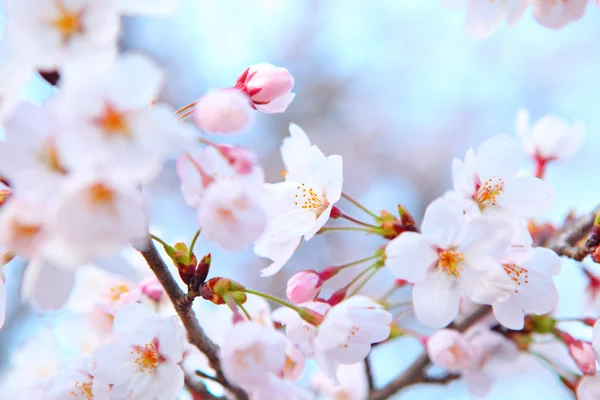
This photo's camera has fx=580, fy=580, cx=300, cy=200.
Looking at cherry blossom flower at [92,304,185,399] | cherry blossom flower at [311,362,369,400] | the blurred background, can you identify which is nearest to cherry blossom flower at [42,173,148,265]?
cherry blossom flower at [92,304,185,399]

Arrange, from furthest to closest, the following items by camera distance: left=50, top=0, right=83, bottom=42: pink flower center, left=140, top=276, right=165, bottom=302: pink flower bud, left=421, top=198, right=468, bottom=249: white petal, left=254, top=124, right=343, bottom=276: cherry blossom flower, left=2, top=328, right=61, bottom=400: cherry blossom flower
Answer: left=2, top=328, right=61, bottom=400: cherry blossom flower, left=140, top=276, right=165, bottom=302: pink flower bud, left=254, top=124, right=343, bottom=276: cherry blossom flower, left=421, top=198, right=468, bottom=249: white petal, left=50, top=0, right=83, bottom=42: pink flower center

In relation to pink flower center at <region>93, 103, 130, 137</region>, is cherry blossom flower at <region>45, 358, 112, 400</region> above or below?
below

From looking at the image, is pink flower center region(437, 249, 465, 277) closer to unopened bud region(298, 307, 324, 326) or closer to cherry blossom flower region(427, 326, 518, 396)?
unopened bud region(298, 307, 324, 326)

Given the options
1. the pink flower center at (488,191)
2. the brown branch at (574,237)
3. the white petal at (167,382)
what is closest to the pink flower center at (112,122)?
the white petal at (167,382)

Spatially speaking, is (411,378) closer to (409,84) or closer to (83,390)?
(83,390)

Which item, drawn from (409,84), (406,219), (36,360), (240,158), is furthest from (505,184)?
(409,84)

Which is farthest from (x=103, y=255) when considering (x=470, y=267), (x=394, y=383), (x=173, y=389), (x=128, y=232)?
(x=394, y=383)
